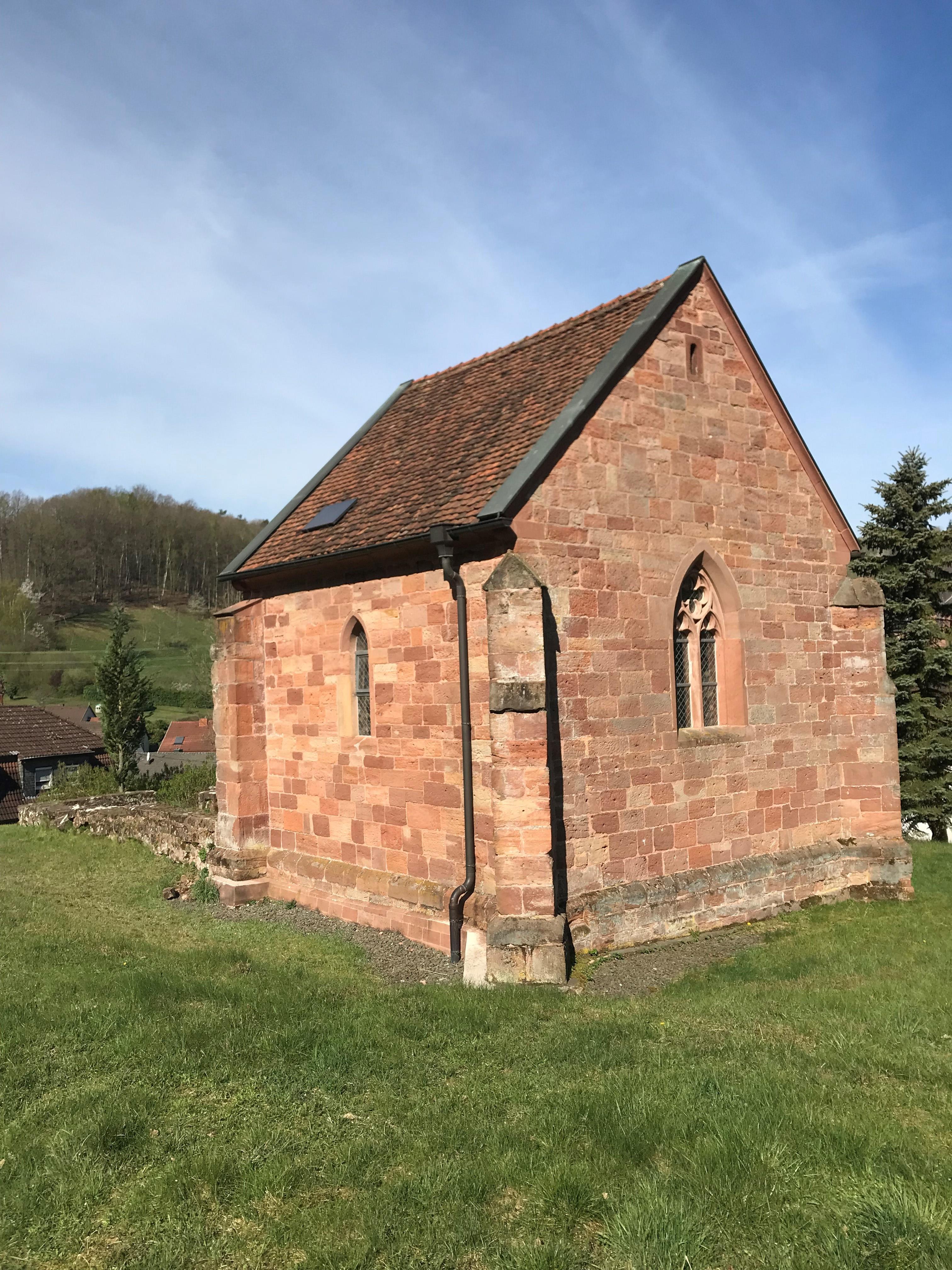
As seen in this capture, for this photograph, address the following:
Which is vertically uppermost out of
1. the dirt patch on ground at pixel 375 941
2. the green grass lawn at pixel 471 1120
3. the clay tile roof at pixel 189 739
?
the green grass lawn at pixel 471 1120

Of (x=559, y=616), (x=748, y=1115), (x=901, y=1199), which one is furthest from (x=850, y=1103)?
(x=559, y=616)

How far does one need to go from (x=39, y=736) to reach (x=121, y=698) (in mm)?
5366

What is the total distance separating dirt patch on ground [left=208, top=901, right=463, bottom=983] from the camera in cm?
899

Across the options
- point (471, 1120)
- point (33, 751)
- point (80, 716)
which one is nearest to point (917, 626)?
point (471, 1120)

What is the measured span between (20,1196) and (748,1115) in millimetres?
3670

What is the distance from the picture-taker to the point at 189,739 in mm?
55188

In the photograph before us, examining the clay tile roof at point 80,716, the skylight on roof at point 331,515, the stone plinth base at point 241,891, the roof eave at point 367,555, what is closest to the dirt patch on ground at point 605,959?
the stone plinth base at point 241,891

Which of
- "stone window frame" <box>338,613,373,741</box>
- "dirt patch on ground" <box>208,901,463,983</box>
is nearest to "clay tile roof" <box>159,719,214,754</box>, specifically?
"dirt patch on ground" <box>208,901,463,983</box>

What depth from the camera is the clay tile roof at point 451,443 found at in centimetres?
1011

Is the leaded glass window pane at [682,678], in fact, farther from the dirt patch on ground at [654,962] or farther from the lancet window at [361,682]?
Answer: the lancet window at [361,682]

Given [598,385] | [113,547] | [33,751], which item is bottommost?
[33,751]

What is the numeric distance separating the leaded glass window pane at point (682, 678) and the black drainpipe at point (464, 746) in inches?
104

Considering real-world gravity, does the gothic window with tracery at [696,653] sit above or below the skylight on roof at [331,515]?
below

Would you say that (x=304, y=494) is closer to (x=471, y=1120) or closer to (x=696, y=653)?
(x=696, y=653)
